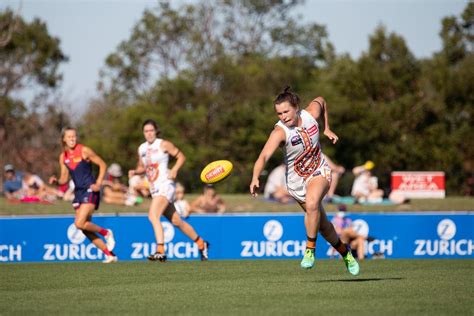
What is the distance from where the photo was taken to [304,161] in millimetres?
11008

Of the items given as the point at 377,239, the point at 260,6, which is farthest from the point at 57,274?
the point at 260,6

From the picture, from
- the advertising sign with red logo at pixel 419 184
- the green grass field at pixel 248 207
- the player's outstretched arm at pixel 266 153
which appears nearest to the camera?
the player's outstretched arm at pixel 266 153

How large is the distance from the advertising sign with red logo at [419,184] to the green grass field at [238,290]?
22455mm

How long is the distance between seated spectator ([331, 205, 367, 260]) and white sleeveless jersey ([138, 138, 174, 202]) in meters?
4.95

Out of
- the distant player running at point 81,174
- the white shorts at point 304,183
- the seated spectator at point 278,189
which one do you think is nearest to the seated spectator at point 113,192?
the seated spectator at point 278,189

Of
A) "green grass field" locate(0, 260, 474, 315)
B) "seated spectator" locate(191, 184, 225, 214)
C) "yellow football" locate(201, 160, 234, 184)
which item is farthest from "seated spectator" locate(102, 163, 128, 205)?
"yellow football" locate(201, 160, 234, 184)

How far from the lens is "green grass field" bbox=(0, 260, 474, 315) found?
8.70m

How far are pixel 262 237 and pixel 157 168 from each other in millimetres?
4676

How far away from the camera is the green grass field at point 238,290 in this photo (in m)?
8.70

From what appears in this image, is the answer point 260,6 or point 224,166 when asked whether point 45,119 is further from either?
point 224,166

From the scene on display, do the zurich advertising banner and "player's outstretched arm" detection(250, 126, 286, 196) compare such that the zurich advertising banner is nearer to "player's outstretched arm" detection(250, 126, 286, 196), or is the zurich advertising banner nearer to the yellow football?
the yellow football

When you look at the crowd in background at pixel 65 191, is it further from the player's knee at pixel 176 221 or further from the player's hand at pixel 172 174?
the player's hand at pixel 172 174

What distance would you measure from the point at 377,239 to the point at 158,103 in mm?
34874

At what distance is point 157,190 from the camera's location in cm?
1525
